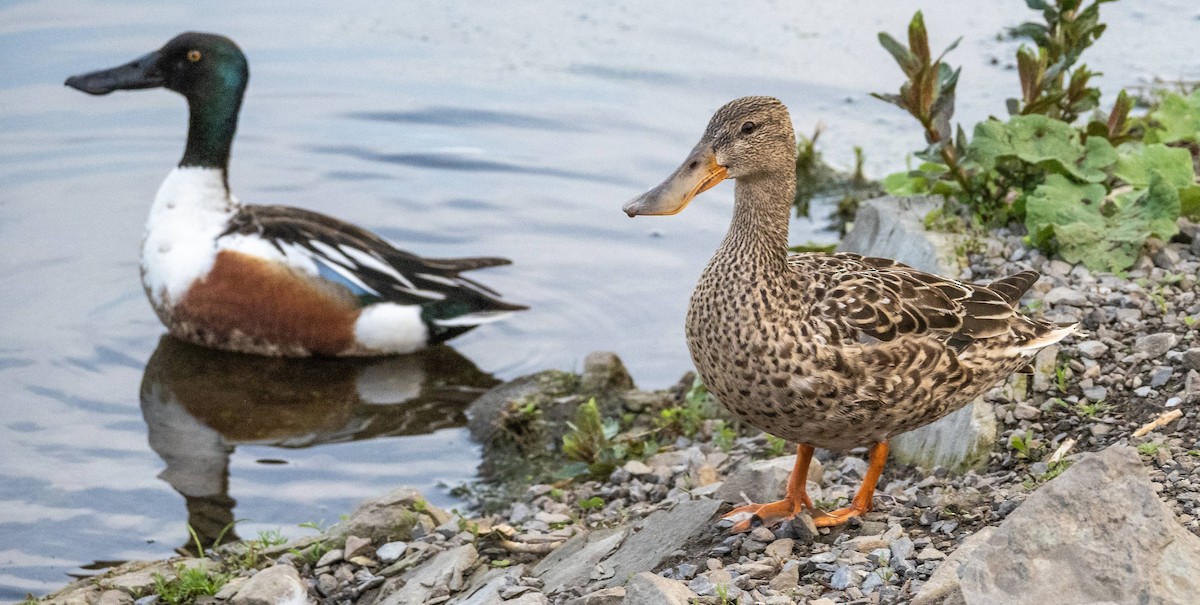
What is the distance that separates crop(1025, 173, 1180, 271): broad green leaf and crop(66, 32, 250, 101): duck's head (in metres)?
4.33

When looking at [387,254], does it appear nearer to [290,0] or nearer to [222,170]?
[222,170]

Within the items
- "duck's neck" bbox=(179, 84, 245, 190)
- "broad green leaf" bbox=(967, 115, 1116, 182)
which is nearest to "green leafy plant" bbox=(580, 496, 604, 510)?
"broad green leaf" bbox=(967, 115, 1116, 182)

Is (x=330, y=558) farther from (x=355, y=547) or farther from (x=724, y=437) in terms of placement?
(x=724, y=437)

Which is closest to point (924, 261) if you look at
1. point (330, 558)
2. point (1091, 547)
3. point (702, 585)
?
point (702, 585)

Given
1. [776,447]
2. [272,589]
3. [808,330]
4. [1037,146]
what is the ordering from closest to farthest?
[808,330] < [272,589] < [776,447] < [1037,146]

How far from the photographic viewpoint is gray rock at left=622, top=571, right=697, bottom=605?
2975mm

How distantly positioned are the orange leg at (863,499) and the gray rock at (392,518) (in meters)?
1.42

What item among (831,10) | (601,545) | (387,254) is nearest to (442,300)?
(387,254)

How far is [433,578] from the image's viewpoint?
156 inches

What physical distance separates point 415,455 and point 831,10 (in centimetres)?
551

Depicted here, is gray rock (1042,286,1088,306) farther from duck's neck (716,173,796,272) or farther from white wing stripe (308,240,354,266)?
white wing stripe (308,240,354,266)

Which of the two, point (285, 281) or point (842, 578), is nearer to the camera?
point (842, 578)

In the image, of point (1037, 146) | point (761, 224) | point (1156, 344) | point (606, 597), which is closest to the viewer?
point (606, 597)

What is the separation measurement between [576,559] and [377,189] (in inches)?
182
